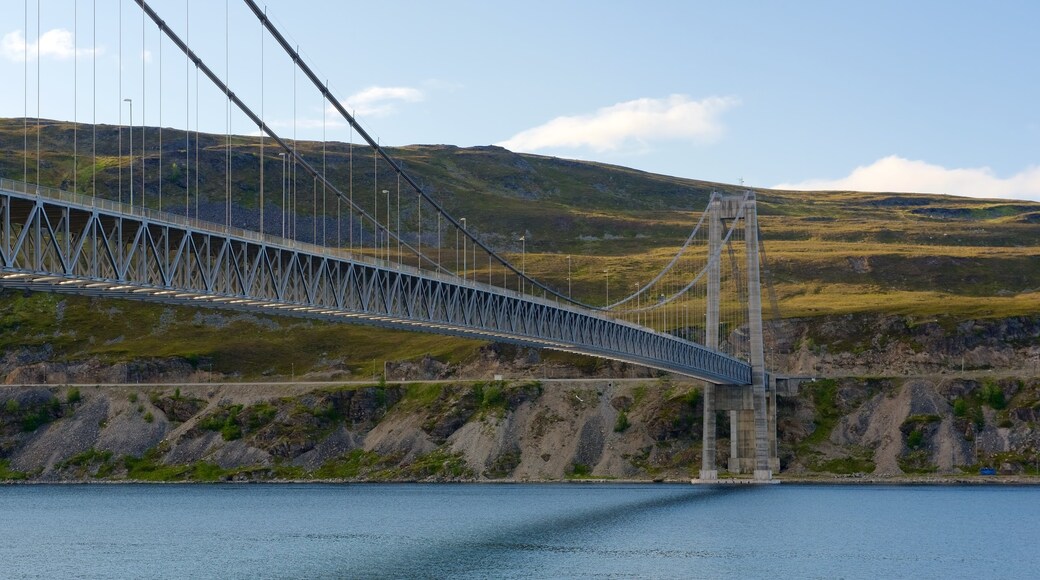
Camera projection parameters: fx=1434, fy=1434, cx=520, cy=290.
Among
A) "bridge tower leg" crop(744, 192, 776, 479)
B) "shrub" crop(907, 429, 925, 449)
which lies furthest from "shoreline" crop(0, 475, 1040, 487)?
"shrub" crop(907, 429, 925, 449)

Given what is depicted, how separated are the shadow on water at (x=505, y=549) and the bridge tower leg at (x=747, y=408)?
1072 inches

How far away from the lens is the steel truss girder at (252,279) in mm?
46531

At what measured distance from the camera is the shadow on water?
211ft

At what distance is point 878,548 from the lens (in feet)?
257

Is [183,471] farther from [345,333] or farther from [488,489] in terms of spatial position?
[345,333]

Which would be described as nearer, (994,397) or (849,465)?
(849,465)

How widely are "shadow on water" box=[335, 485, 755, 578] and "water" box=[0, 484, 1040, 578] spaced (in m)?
0.15

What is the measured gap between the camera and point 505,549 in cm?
7375

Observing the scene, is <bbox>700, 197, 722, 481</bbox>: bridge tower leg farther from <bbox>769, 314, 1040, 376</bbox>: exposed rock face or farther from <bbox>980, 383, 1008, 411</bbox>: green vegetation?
<bbox>980, 383, 1008, 411</bbox>: green vegetation

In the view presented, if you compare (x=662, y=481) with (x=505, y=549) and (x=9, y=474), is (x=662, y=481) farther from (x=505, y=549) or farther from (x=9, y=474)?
(x=9, y=474)

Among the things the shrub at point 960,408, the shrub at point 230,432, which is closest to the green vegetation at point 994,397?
the shrub at point 960,408

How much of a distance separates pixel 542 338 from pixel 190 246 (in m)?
35.3

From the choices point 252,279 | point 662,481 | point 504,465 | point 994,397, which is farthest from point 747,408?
point 252,279

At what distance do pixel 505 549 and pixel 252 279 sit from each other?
896 inches
